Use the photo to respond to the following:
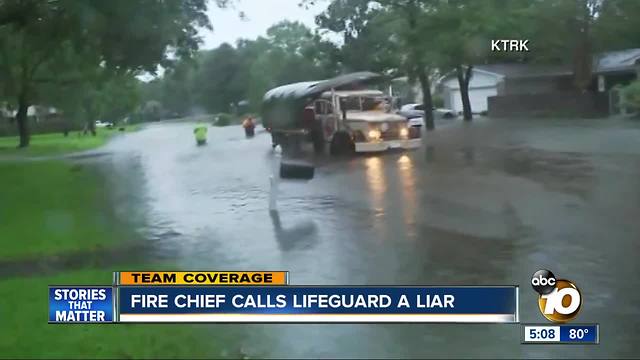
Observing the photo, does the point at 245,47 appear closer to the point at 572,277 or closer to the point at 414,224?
the point at 414,224

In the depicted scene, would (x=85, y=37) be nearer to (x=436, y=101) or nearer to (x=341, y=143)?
(x=341, y=143)

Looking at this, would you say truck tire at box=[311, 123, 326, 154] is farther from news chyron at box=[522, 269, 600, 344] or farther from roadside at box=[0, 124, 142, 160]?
news chyron at box=[522, 269, 600, 344]

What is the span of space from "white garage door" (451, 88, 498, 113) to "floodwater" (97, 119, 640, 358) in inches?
4.4

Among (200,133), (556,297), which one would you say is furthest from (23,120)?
(556,297)

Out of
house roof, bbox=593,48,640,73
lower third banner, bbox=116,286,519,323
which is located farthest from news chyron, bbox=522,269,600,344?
house roof, bbox=593,48,640,73

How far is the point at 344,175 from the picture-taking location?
13.5 feet

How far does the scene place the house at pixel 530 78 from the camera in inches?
161

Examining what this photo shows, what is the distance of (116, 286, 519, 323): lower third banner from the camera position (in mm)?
3496

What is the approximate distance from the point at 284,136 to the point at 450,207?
3.42ft

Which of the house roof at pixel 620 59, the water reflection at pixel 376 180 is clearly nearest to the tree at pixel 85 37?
the water reflection at pixel 376 180

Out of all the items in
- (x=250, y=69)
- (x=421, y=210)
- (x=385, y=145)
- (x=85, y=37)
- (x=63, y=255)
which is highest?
(x=85, y=37)

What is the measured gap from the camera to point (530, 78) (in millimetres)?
4125

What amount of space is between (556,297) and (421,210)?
0.91 m

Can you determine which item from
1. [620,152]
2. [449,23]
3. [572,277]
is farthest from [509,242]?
[449,23]
